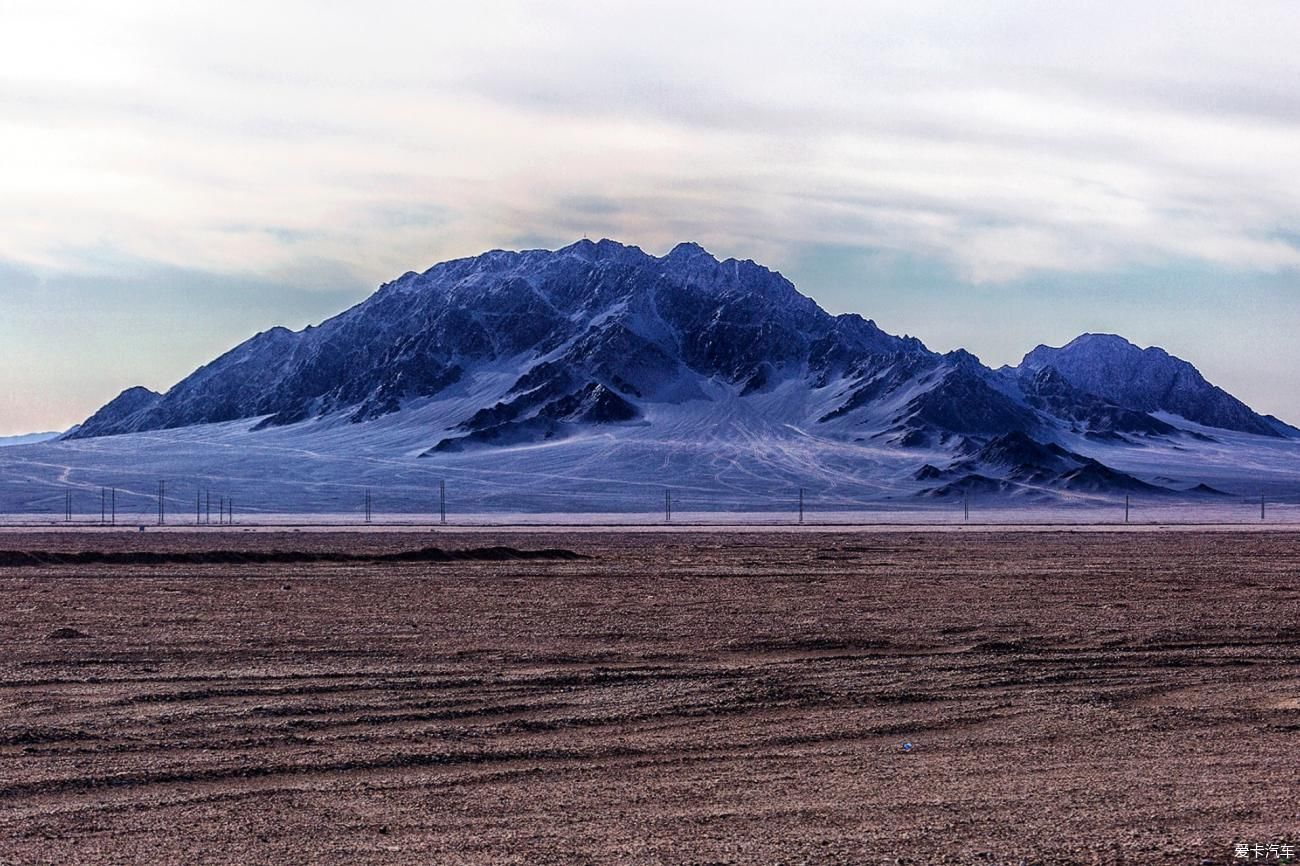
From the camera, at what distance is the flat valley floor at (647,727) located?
10.0 metres

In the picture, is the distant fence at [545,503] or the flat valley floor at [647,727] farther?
the distant fence at [545,503]

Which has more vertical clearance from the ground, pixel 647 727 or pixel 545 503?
pixel 647 727

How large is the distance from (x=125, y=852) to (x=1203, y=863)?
22.1 feet

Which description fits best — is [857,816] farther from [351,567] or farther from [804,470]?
[804,470]

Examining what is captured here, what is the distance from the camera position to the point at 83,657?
1898 cm

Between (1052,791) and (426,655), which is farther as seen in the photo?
(426,655)

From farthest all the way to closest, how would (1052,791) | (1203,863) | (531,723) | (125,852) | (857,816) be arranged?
(531,723) < (1052,791) < (857,816) < (125,852) < (1203,863)

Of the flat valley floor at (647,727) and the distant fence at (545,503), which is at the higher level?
the flat valley floor at (647,727)

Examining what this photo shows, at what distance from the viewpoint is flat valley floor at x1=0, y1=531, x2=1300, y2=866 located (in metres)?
10.0

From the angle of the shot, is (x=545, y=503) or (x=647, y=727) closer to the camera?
(x=647, y=727)

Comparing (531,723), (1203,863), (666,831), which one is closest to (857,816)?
(666,831)

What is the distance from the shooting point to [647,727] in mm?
14094

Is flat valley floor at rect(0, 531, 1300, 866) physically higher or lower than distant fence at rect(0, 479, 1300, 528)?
higher

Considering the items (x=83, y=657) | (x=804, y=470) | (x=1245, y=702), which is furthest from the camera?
(x=804, y=470)
